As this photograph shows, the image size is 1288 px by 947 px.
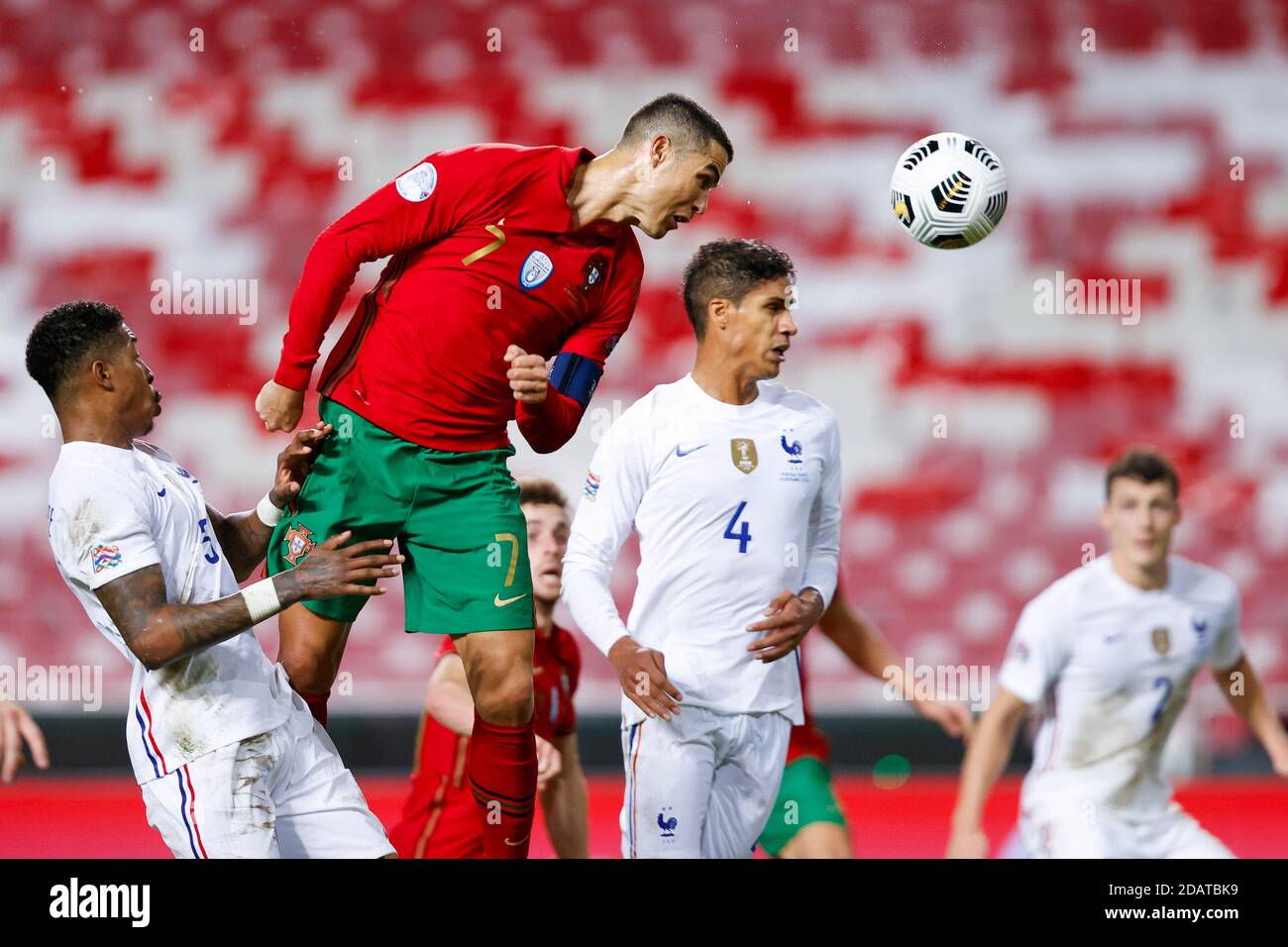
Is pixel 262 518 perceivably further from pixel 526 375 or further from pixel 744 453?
pixel 744 453

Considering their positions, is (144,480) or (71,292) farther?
(71,292)

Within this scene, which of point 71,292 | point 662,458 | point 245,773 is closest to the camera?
point 245,773

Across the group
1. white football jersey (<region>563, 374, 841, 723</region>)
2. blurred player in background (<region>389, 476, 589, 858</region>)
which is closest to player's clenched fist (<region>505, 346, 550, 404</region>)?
white football jersey (<region>563, 374, 841, 723</region>)

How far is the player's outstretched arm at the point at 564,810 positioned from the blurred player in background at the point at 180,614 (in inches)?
44.7

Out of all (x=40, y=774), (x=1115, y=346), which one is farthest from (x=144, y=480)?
(x=1115, y=346)

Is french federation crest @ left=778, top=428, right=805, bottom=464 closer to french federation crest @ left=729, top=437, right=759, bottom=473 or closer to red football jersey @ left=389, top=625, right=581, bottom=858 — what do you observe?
french federation crest @ left=729, top=437, right=759, bottom=473

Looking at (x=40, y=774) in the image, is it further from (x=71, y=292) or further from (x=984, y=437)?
(x=984, y=437)

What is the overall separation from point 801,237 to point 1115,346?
5.56 feet

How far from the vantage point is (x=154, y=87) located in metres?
7.61

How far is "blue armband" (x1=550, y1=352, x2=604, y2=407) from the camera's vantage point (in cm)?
374

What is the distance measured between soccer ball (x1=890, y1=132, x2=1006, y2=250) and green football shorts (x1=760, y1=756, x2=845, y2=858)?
5.12ft

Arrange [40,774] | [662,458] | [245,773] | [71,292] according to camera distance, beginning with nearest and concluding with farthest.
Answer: [245,773] → [662,458] → [40,774] → [71,292]

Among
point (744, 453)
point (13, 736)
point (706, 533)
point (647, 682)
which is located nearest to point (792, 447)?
point (744, 453)

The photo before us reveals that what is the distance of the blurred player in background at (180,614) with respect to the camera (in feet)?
9.76
